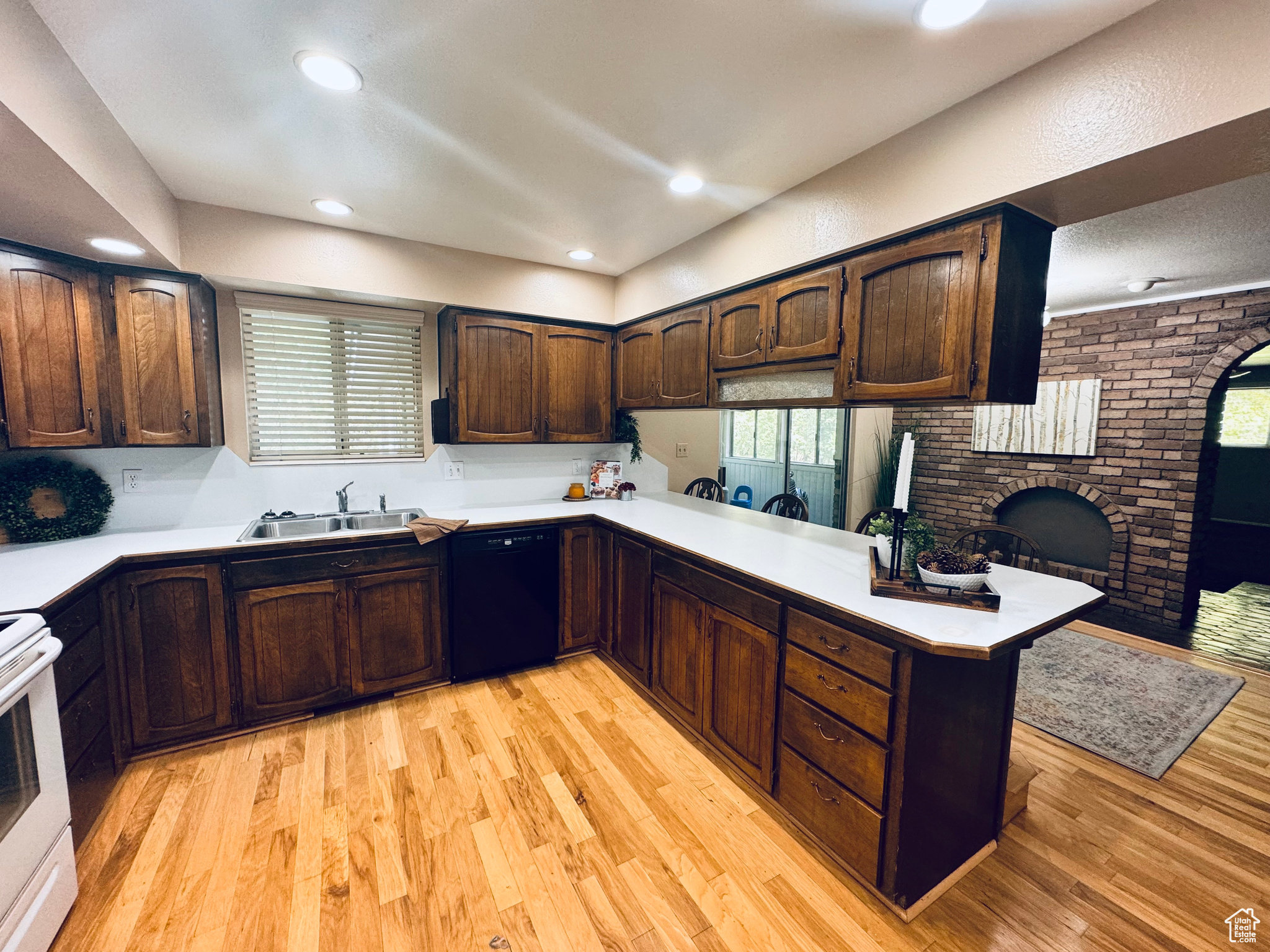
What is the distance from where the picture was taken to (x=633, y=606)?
2.72m

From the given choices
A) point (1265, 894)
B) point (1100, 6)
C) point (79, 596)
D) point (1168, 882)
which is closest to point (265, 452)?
point (79, 596)

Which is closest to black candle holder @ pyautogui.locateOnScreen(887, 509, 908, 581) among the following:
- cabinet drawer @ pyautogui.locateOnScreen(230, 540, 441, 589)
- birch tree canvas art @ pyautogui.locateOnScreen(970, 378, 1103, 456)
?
cabinet drawer @ pyautogui.locateOnScreen(230, 540, 441, 589)

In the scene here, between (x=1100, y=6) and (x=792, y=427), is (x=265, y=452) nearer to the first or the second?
(x=1100, y=6)

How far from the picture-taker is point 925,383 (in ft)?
5.50

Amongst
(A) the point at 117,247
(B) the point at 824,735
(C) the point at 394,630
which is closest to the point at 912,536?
(B) the point at 824,735

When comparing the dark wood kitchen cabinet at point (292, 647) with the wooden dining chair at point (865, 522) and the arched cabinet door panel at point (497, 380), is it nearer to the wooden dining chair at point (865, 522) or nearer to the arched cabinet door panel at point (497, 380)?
the arched cabinet door panel at point (497, 380)

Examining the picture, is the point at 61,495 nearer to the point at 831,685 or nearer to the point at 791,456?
the point at 831,685

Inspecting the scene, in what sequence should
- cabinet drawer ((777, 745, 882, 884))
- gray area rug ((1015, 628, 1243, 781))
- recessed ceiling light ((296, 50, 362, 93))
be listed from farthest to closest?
1. gray area rug ((1015, 628, 1243, 781))
2. cabinet drawer ((777, 745, 882, 884))
3. recessed ceiling light ((296, 50, 362, 93))

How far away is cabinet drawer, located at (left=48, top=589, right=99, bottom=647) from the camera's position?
160 cm

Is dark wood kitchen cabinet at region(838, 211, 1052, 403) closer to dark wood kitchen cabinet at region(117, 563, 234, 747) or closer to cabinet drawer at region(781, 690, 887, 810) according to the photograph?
cabinet drawer at region(781, 690, 887, 810)

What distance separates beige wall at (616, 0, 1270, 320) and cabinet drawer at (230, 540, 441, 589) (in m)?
2.26

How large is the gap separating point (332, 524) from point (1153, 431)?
18.4ft

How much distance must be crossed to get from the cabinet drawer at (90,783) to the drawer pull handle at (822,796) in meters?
2.32

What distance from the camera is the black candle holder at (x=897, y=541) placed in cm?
167
